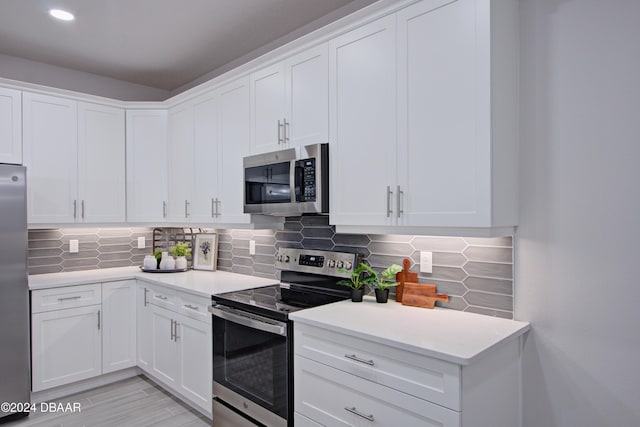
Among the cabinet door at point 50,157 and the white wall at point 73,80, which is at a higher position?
the white wall at point 73,80

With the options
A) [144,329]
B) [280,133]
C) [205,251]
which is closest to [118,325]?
[144,329]

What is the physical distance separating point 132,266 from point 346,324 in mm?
3012

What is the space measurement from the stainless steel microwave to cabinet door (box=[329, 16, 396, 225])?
70 millimetres

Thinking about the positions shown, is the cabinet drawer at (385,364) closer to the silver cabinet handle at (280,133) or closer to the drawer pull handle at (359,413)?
the drawer pull handle at (359,413)

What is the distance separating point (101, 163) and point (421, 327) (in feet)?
10.3

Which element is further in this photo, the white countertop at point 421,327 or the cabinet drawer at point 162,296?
the cabinet drawer at point 162,296

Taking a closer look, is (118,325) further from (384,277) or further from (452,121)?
(452,121)

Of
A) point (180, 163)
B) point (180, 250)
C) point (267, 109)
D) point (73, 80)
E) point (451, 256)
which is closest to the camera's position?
point (451, 256)

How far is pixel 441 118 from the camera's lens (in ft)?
5.88

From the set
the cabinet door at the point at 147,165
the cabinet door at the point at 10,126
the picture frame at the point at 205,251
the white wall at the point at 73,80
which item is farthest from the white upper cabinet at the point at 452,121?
the white wall at the point at 73,80

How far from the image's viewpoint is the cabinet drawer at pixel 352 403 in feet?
4.89

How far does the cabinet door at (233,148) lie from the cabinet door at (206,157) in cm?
7

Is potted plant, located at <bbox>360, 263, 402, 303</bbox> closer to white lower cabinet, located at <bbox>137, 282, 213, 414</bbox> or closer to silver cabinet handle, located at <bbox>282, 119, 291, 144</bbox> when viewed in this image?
silver cabinet handle, located at <bbox>282, 119, 291, 144</bbox>

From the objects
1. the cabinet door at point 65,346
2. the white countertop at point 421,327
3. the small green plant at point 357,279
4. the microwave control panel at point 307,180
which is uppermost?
the microwave control panel at point 307,180
